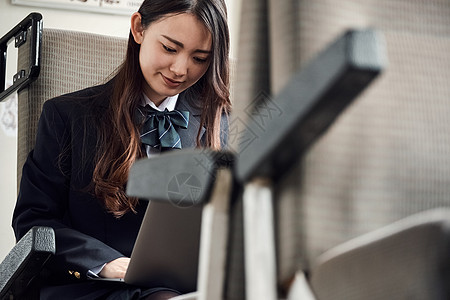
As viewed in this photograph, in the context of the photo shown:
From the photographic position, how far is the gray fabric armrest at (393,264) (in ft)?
1.86

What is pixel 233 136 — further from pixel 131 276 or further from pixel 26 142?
pixel 26 142

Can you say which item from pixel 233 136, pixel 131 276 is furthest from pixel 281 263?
pixel 131 276

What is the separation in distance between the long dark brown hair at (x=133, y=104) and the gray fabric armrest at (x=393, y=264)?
84 cm

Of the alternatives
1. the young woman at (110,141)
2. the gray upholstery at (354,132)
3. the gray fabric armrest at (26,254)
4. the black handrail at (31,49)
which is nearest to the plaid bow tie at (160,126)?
the young woman at (110,141)

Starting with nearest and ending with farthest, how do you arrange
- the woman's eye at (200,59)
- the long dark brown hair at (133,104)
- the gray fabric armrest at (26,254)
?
the gray fabric armrest at (26,254), the long dark brown hair at (133,104), the woman's eye at (200,59)

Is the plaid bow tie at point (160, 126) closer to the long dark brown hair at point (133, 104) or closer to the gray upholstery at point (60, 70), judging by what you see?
the long dark brown hair at point (133, 104)

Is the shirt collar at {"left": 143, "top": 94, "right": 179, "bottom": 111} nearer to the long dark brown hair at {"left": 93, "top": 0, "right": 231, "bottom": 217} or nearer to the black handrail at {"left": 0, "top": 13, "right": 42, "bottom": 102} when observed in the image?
the long dark brown hair at {"left": 93, "top": 0, "right": 231, "bottom": 217}

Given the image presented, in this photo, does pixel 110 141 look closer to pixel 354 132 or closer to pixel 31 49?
pixel 31 49

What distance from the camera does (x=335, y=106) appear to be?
59 cm

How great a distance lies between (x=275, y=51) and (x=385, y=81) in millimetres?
110

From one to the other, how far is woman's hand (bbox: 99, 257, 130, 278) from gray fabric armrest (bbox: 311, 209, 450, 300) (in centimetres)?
73

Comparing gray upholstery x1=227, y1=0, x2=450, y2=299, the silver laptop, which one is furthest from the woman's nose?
gray upholstery x1=227, y1=0, x2=450, y2=299

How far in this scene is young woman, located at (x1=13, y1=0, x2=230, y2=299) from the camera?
1387 millimetres

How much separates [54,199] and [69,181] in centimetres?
5
